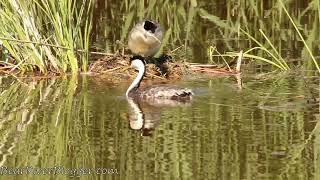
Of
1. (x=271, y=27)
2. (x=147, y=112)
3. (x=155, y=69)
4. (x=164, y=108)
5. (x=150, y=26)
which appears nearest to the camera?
(x=147, y=112)

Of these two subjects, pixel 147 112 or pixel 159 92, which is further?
pixel 159 92

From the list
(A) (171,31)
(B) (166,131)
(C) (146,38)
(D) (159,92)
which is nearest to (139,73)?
(D) (159,92)

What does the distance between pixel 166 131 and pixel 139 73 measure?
1891mm

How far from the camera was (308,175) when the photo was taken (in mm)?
5824

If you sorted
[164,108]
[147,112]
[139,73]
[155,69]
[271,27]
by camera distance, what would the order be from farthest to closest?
1. [271,27]
2. [155,69]
3. [139,73]
4. [164,108]
5. [147,112]

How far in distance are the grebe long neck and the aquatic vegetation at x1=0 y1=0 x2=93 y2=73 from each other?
0.70m

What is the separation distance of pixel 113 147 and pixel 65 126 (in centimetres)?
82

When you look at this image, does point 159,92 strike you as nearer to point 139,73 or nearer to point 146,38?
point 139,73

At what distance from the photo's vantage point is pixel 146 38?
9766 mm

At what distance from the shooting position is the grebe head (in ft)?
31.9

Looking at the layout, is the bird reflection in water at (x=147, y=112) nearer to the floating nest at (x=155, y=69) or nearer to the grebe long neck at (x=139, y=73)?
the grebe long neck at (x=139, y=73)

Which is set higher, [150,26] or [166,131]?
[150,26]

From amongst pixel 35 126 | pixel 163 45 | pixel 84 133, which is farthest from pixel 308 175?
pixel 163 45

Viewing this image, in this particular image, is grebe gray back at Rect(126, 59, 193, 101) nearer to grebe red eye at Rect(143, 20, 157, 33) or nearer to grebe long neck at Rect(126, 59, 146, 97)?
grebe long neck at Rect(126, 59, 146, 97)
